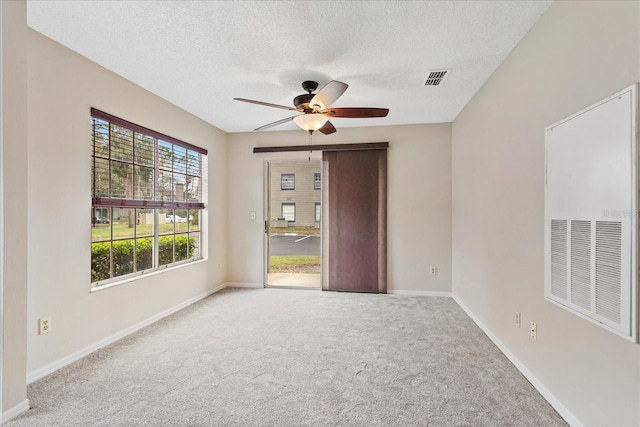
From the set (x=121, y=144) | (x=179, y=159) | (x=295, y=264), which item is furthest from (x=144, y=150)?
(x=295, y=264)

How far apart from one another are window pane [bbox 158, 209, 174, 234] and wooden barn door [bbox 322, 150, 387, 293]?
220 cm

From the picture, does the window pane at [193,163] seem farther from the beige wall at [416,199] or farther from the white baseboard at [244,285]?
the white baseboard at [244,285]

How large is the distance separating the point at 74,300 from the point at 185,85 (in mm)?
2305

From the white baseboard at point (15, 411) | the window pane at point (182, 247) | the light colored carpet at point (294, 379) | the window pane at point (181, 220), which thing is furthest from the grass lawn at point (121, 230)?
the white baseboard at point (15, 411)

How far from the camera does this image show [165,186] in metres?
3.73

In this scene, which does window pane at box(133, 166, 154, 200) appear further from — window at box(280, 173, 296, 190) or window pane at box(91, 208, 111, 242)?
window at box(280, 173, 296, 190)

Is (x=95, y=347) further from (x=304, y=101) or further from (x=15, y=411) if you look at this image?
(x=304, y=101)

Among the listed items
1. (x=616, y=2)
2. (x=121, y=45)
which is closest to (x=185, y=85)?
(x=121, y=45)

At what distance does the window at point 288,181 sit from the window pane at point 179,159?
26.3 feet

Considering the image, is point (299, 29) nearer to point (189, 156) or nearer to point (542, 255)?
point (542, 255)

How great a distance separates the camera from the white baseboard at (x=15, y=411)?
1775mm

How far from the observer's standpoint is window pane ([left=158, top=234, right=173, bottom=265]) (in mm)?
3686

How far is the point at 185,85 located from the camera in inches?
127

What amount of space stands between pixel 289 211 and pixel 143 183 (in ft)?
29.0
